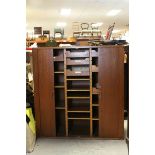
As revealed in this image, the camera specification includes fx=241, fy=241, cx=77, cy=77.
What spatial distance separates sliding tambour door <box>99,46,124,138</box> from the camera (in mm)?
4117

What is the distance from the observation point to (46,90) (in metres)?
4.29

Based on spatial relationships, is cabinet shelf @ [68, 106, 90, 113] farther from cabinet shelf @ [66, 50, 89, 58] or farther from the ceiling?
the ceiling

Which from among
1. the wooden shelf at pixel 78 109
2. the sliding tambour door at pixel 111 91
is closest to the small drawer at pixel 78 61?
the sliding tambour door at pixel 111 91

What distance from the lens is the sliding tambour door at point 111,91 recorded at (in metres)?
4.12

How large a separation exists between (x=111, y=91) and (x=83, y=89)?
49 cm

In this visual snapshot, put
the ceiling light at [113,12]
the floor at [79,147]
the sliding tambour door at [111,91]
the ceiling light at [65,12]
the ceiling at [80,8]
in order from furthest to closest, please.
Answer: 1. the ceiling light at [113,12]
2. the ceiling light at [65,12]
3. the ceiling at [80,8]
4. the sliding tambour door at [111,91]
5. the floor at [79,147]

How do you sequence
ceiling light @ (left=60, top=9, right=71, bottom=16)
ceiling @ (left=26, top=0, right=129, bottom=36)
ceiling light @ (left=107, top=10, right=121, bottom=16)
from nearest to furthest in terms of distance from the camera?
ceiling @ (left=26, top=0, right=129, bottom=36), ceiling light @ (left=60, top=9, right=71, bottom=16), ceiling light @ (left=107, top=10, right=121, bottom=16)

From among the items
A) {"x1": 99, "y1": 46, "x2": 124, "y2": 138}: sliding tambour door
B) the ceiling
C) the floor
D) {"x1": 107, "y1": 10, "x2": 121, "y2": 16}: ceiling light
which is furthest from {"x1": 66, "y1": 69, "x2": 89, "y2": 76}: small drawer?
{"x1": 107, "y1": 10, "x2": 121, "y2": 16}: ceiling light

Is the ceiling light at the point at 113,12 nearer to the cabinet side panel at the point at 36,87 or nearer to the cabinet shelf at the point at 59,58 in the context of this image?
the cabinet shelf at the point at 59,58

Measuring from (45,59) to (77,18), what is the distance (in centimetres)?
633

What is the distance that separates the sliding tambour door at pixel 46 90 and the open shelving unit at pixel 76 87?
4.9 inches

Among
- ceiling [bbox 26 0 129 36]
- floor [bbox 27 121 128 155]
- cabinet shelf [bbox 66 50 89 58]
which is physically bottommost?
floor [bbox 27 121 128 155]
